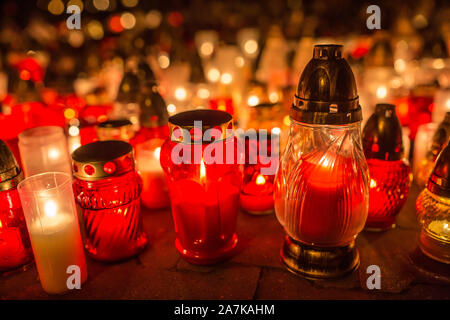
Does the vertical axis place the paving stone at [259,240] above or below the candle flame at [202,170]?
below

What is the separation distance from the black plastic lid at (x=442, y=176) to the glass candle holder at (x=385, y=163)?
0.10 m

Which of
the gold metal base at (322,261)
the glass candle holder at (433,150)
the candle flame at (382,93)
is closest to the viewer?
the gold metal base at (322,261)

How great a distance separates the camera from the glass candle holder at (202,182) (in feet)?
2.34

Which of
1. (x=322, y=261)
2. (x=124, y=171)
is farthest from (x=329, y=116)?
(x=124, y=171)

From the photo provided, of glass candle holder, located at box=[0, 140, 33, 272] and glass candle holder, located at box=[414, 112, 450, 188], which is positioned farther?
glass candle holder, located at box=[414, 112, 450, 188]

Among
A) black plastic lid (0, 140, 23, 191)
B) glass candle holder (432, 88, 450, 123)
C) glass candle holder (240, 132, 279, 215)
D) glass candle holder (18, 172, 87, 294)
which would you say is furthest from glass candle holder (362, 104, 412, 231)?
black plastic lid (0, 140, 23, 191)

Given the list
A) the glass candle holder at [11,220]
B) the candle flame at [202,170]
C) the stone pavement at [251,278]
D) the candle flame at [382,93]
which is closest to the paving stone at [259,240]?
the stone pavement at [251,278]

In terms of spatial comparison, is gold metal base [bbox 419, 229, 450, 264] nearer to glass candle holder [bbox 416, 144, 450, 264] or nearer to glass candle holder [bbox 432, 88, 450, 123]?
glass candle holder [bbox 416, 144, 450, 264]

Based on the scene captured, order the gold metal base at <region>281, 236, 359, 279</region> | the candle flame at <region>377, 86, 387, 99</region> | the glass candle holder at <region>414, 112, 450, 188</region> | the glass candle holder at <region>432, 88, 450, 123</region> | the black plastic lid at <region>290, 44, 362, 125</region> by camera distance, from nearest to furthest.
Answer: the black plastic lid at <region>290, 44, 362, 125</region>
the gold metal base at <region>281, 236, 359, 279</region>
the glass candle holder at <region>414, 112, 450, 188</region>
the glass candle holder at <region>432, 88, 450, 123</region>
the candle flame at <region>377, 86, 387, 99</region>

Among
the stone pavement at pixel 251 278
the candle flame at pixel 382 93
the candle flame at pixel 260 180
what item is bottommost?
the stone pavement at pixel 251 278

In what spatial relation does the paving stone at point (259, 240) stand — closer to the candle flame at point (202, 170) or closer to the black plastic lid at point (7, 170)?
the candle flame at point (202, 170)

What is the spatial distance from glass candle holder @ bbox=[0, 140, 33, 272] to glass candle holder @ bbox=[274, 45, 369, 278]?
0.54m

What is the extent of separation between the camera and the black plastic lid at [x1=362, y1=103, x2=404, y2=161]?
2.68ft

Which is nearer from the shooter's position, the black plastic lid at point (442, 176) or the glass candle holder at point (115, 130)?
the black plastic lid at point (442, 176)
